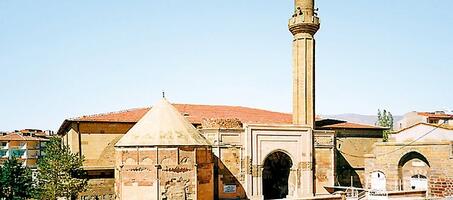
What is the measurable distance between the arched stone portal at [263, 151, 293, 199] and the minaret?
285cm

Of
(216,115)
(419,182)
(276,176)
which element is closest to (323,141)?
(276,176)

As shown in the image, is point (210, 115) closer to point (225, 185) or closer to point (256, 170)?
point (256, 170)

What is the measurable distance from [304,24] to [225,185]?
10.7m

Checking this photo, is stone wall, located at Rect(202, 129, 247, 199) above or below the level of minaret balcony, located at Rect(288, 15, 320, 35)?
below

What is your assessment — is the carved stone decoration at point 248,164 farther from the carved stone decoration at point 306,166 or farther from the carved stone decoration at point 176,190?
the carved stone decoration at point 176,190

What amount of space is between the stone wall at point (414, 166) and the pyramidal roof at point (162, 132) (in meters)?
12.0

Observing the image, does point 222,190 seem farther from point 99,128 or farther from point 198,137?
point 99,128

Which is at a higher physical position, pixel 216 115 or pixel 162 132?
pixel 216 115

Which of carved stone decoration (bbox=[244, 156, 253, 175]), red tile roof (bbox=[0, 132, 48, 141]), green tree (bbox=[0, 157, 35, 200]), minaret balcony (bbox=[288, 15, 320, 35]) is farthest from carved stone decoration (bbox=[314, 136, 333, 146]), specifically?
red tile roof (bbox=[0, 132, 48, 141])

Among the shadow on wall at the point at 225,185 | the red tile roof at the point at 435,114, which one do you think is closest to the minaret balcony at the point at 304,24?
the shadow on wall at the point at 225,185

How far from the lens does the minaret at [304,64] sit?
1128 inches

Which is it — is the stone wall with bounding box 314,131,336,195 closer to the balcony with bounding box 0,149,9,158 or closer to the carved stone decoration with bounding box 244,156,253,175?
the carved stone decoration with bounding box 244,156,253,175

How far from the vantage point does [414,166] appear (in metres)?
26.4

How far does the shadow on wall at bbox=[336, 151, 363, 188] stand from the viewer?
3073 cm
